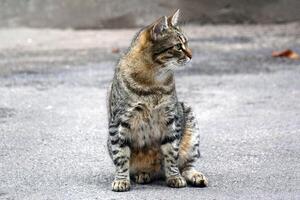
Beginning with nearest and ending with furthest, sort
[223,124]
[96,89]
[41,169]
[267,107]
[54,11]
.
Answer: [41,169], [223,124], [267,107], [96,89], [54,11]

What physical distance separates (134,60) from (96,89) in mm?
4073

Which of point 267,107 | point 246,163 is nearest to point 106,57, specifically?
point 267,107

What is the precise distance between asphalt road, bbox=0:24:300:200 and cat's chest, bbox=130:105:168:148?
0.32 meters

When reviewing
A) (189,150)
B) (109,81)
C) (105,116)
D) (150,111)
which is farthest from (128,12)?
(150,111)

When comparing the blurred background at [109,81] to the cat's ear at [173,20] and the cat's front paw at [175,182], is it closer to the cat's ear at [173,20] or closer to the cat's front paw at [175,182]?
the cat's front paw at [175,182]

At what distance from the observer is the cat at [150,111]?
18.9 ft

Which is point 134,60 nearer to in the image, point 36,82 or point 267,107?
point 267,107

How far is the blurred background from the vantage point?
5.98 meters

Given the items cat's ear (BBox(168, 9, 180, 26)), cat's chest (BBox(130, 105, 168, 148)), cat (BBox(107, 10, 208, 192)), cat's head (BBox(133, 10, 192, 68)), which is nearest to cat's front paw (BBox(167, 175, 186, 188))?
cat (BBox(107, 10, 208, 192))

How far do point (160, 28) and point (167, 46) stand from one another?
0.42ft

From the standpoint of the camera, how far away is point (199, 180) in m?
5.80

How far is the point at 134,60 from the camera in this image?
586 cm

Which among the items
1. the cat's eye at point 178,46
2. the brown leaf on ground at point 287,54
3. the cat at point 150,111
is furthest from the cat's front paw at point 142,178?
the brown leaf on ground at point 287,54

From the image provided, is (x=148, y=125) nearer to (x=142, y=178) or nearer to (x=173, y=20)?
(x=142, y=178)
